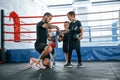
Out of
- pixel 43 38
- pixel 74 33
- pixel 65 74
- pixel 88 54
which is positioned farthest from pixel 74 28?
pixel 88 54

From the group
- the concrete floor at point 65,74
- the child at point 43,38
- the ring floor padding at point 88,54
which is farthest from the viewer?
the ring floor padding at point 88,54

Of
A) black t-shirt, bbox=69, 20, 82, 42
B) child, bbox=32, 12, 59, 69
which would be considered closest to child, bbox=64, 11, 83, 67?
black t-shirt, bbox=69, 20, 82, 42

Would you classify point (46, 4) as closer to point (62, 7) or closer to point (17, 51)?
point (62, 7)

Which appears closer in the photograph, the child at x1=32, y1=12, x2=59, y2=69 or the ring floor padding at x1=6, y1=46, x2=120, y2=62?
the child at x1=32, y1=12, x2=59, y2=69

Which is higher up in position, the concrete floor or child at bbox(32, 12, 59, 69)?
child at bbox(32, 12, 59, 69)

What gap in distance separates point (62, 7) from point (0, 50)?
996 centimetres

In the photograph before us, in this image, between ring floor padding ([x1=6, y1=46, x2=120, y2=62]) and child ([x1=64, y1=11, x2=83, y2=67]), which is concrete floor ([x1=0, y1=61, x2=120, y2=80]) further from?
ring floor padding ([x1=6, y1=46, x2=120, y2=62])

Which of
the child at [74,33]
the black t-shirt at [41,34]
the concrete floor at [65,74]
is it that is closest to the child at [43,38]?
the black t-shirt at [41,34]

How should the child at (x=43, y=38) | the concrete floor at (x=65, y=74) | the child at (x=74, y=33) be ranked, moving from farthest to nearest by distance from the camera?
the child at (x=74, y=33), the child at (x=43, y=38), the concrete floor at (x=65, y=74)

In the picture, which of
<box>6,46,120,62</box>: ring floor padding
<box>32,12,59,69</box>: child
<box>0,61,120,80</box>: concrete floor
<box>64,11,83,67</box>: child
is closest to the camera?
<box>0,61,120,80</box>: concrete floor

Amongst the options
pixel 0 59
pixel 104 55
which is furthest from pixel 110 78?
pixel 0 59

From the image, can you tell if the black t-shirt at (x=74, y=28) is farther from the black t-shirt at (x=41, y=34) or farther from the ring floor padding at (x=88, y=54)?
the ring floor padding at (x=88, y=54)

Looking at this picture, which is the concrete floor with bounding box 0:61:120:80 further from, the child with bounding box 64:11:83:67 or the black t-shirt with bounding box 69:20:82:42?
the black t-shirt with bounding box 69:20:82:42

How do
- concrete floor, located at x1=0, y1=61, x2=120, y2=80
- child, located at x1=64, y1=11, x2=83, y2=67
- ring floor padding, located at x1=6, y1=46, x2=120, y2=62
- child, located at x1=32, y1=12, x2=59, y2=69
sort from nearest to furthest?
1. concrete floor, located at x1=0, y1=61, x2=120, y2=80
2. child, located at x1=32, y1=12, x2=59, y2=69
3. child, located at x1=64, y1=11, x2=83, y2=67
4. ring floor padding, located at x1=6, y1=46, x2=120, y2=62
